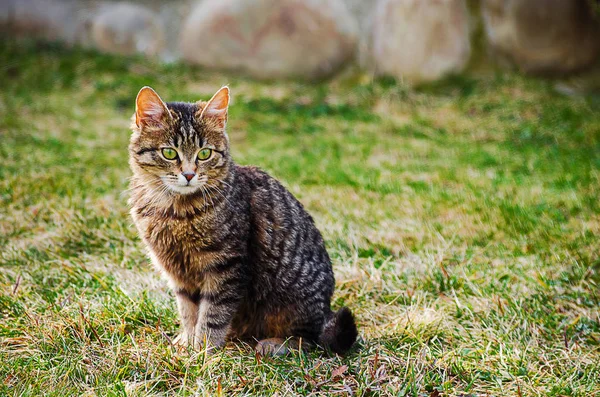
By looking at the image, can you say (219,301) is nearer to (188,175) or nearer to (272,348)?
(272,348)

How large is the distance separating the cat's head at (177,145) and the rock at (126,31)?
8.48 metres

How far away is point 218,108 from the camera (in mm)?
2852

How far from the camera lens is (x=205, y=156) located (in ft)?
9.02

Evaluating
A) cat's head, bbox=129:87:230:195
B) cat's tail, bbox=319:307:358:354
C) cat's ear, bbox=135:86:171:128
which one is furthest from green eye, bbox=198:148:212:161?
cat's tail, bbox=319:307:358:354

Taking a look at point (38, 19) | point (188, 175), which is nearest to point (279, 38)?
point (38, 19)

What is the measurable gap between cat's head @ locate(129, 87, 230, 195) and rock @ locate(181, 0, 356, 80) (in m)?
6.57

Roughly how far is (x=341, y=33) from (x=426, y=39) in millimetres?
1552

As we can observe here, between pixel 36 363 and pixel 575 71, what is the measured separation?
25.9 ft

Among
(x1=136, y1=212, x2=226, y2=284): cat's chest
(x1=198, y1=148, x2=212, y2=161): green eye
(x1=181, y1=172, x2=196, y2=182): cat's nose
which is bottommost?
(x1=136, y1=212, x2=226, y2=284): cat's chest

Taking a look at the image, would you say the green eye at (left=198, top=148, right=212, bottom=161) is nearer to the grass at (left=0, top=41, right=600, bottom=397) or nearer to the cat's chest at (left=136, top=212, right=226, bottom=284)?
the cat's chest at (left=136, top=212, right=226, bottom=284)

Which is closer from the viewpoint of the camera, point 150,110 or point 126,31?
point 150,110

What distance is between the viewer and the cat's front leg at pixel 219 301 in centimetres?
266

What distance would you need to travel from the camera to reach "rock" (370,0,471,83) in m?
8.27

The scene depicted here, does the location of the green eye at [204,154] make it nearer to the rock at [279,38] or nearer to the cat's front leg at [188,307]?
the cat's front leg at [188,307]
